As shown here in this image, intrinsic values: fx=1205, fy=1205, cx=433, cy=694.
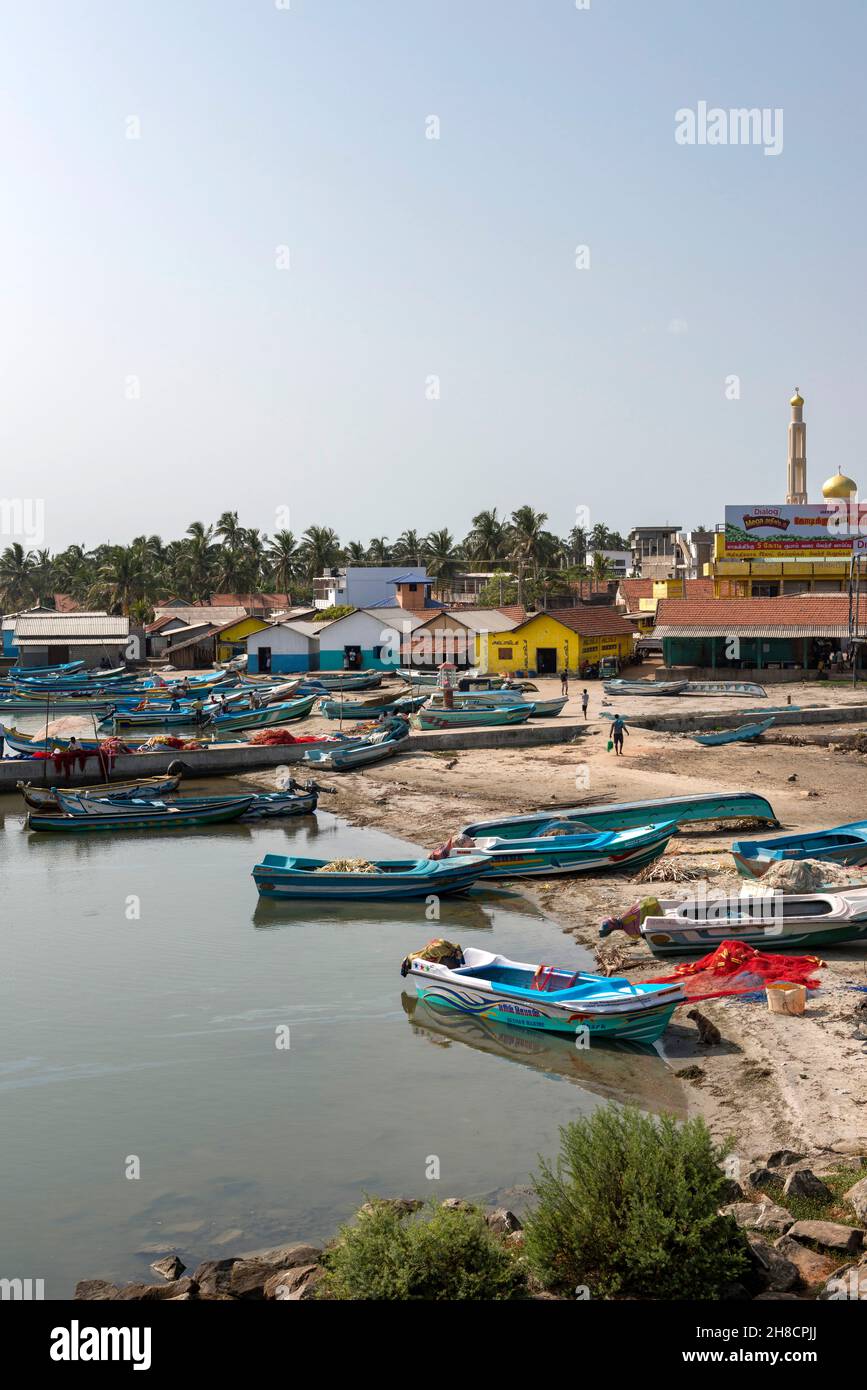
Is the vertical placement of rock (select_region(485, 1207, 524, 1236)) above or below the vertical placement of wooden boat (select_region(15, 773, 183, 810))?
below

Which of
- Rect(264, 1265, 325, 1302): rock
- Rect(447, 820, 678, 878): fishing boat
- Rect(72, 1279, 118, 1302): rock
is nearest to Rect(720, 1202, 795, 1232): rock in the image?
Rect(264, 1265, 325, 1302): rock

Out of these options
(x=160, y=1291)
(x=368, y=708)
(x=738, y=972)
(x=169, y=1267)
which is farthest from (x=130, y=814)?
(x=160, y=1291)

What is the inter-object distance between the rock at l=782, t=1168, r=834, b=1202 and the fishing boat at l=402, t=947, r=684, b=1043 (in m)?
4.74

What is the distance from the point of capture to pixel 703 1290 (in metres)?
9.09

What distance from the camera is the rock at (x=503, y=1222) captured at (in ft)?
36.7

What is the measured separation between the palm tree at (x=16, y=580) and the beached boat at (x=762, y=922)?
4795 inches

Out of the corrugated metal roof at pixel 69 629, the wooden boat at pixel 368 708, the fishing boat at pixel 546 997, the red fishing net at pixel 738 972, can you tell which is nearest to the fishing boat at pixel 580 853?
the red fishing net at pixel 738 972

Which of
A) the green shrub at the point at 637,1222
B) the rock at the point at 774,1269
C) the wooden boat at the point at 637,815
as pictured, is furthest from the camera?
the wooden boat at the point at 637,815

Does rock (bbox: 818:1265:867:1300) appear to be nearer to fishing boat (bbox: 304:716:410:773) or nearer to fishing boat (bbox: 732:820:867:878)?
fishing boat (bbox: 732:820:867:878)

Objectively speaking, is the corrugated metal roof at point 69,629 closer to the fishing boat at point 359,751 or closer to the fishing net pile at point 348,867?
the fishing boat at point 359,751

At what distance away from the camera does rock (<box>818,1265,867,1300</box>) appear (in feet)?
29.5

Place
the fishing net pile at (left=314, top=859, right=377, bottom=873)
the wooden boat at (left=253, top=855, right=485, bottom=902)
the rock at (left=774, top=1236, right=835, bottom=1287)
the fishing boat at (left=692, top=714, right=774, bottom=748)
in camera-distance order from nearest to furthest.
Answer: the rock at (left=774, top=1236, right=835, bottom=1287)
the wooden boat at (left=253, top=855, right=485, bottom=902)
the fishing net pile at (left=314, top=859, right=377, bottom=873)
the fishing boat at (left=692, top=714, right=774, bottom=748)

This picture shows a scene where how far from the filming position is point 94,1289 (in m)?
11.2
